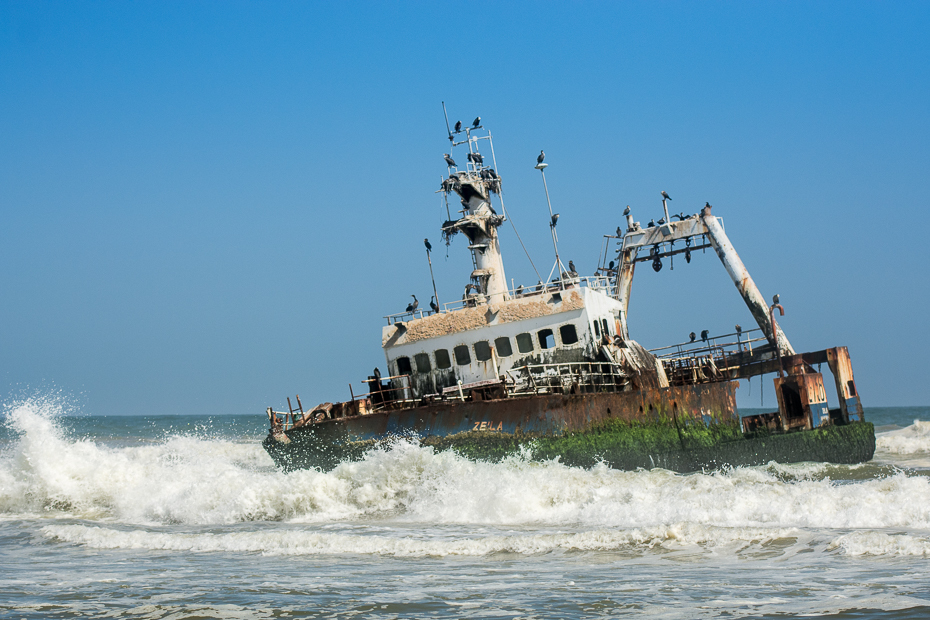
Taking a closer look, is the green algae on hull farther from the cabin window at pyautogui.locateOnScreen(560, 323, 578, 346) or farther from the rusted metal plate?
the cabin window at pyautogui.locateOnScreen(560, 323, 578, 346)

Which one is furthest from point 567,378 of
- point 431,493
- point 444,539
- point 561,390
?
point 444,539

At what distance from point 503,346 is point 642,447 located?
184 inches

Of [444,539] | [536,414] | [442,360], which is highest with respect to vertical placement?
[442,360]

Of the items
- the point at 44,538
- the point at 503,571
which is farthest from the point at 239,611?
the point at 44,538

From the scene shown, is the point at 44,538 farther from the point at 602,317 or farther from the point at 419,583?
the point at 602,317

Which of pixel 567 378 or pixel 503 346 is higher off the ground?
pixel 503 346

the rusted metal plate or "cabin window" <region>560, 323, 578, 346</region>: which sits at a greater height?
"cabin window" <region>560, 323, 578, 346</region>

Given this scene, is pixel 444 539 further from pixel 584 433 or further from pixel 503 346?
pixel 503 346

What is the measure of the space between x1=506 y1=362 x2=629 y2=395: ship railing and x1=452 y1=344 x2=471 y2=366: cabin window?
1548 millimetres

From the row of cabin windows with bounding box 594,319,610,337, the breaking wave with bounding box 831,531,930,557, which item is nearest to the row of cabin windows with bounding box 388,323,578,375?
the row of cabin windows with bounding box 594,319,610,337

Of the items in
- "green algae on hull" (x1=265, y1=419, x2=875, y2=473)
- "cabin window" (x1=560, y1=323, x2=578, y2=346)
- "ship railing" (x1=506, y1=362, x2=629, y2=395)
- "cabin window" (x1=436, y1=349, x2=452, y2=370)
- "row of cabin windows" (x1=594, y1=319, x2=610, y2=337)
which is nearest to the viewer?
"green algae on hull" (x1=265, y1=419, x2=875, y2=473)

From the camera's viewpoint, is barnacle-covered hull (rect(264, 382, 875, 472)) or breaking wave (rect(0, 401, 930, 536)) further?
barnacle-covered hull (rect(264, 382, 875, 472))

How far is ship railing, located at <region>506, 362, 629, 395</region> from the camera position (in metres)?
19.8

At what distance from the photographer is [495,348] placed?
22.0 m
